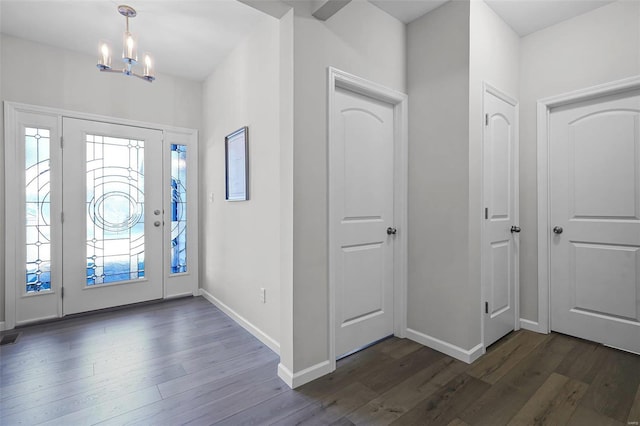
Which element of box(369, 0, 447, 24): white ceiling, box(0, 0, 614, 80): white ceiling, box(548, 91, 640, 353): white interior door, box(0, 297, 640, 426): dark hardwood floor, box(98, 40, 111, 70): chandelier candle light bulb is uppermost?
box(0, 0, 614, 80): white ceiling

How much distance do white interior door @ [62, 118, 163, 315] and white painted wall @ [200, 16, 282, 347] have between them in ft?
1.98

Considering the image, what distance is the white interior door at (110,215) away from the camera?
311 centimetres

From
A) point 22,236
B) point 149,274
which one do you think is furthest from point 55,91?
point 149,274

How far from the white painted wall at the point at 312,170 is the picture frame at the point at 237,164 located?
96 cm

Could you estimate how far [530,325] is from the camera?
272cm

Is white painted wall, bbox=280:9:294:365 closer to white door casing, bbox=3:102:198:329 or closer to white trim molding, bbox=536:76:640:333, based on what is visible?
white trim molding, bbox=536:76:640:333

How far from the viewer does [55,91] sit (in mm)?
3010

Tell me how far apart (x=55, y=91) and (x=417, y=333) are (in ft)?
13.4

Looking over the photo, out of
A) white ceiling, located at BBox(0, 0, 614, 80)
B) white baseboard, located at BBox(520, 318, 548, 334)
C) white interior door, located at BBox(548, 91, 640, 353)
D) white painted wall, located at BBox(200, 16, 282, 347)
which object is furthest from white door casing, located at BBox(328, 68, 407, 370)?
white interior door, located at BBox(548, 91, 640, 353)

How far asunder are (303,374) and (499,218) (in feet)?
6.48

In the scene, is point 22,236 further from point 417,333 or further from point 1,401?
point 417,333

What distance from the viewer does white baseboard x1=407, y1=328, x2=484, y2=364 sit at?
218 centimetres

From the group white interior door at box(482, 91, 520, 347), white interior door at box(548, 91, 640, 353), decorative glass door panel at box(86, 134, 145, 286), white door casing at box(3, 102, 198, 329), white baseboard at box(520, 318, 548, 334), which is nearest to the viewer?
white interior door at box(548, 91, 640, 353)

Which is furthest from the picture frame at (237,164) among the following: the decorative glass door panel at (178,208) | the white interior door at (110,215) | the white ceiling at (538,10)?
the white ceiling at (538,10)
